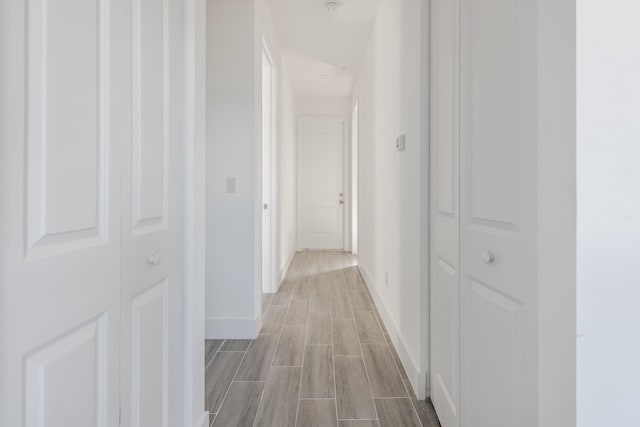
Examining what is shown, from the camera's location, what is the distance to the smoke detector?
10.00ft

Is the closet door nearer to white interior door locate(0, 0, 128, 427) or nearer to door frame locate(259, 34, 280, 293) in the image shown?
white interior door locate(0, 0, 128, 427)

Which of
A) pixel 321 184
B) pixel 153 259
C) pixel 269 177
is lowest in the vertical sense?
pixel 153 259

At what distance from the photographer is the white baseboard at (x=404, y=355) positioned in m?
1.74

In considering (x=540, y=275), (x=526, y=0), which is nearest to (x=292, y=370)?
(x=540, y=275)

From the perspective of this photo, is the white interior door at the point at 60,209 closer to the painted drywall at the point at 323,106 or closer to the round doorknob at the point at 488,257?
the round doorknob at the point at 488,257

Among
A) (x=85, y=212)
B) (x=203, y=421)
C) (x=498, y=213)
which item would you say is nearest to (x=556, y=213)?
(x=498, y=213)

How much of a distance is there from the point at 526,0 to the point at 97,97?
3.39 feet

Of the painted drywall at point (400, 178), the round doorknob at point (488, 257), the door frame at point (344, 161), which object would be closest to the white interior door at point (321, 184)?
the door frame at point (344, 161)

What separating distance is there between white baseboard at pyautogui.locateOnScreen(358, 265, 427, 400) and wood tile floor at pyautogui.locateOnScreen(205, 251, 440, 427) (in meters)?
0.04

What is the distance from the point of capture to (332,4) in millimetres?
3088

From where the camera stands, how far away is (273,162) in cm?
361

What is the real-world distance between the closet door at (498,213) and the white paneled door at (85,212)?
3.25 ft

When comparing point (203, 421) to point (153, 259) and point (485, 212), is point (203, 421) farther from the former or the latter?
point (485, 212)

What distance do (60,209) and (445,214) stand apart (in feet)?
4.36
